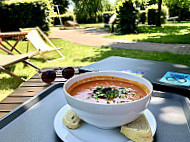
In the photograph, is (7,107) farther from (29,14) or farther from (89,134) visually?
(29,14)

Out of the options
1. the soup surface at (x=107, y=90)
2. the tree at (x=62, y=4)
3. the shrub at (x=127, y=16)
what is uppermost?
the tree at (x=62, y=4)

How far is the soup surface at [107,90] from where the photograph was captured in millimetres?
591

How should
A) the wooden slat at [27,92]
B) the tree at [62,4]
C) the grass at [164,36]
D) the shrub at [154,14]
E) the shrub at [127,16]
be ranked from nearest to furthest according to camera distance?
the wooden slat at [27,92]
the grass at [164,36]
the shrub at [127,16]
the shrub at [154,14]
the tree at [62,4]

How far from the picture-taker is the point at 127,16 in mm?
10023

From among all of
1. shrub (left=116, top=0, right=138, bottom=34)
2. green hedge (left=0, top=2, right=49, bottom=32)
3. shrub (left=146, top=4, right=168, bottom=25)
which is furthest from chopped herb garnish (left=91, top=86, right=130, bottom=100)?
shrub (left=146, top=4, right=168, bottom=25)

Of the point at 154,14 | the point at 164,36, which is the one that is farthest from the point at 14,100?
the point at 154,14

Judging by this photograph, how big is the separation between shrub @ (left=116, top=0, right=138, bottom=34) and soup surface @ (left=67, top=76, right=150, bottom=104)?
32.8 feet

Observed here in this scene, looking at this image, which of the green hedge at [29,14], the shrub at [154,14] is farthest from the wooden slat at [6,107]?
the shrub at [154,14]

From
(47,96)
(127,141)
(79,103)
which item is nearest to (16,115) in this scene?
(47,96)

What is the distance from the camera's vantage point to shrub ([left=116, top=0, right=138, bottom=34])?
9.95 metres

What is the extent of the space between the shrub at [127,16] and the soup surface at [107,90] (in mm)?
9989

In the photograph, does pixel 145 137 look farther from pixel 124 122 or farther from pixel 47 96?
pixel 47 96

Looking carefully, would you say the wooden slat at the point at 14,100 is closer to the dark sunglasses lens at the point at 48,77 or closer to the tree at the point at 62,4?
the dark sunglasses lens at the point at 48,77

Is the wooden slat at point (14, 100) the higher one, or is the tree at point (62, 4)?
the tree at point (62, 4)
